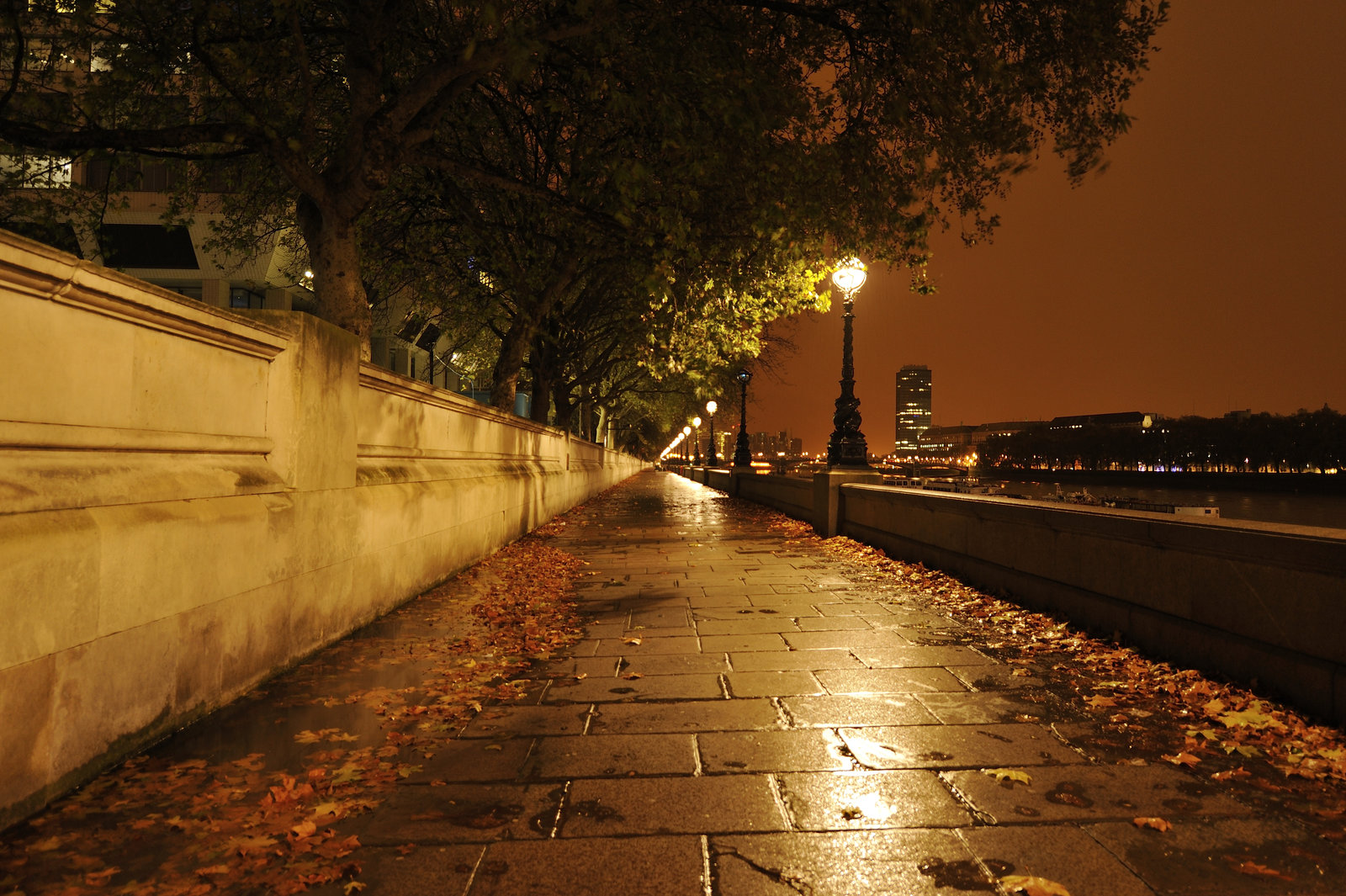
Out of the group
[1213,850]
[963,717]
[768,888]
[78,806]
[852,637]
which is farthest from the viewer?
[852,637]

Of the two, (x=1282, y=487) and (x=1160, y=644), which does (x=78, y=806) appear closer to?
(x=1160, y=644)

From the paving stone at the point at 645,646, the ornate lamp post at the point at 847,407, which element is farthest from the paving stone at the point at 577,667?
the ornate lamp post at the point at 847,407

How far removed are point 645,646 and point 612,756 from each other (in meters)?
2.24

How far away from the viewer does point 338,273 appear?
864cm

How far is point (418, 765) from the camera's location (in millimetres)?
3439

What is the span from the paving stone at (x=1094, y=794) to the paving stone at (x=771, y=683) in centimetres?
135

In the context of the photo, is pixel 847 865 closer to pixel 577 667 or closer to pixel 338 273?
pixel 577 667

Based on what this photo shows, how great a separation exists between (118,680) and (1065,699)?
4.98m

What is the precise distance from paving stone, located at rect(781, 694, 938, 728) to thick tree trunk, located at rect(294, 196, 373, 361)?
21.4ft

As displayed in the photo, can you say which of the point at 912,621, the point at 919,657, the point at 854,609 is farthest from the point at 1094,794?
the point at 854,609

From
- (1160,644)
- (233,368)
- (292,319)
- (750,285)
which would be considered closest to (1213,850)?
(1160,644)

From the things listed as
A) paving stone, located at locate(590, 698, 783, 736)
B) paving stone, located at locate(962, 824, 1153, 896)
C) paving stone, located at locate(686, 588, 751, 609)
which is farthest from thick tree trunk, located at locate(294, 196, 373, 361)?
paving stone, located at locate(962, 824, 1153, 896)

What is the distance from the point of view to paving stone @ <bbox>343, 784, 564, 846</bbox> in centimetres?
278

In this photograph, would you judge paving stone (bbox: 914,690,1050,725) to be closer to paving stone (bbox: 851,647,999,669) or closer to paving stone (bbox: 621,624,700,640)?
paving stone (bbox: 851,647,999,669)
